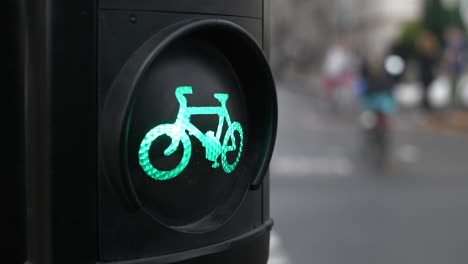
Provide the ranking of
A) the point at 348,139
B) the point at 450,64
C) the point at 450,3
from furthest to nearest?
the point at 450,3
the point at 450,64
the point at 348,139

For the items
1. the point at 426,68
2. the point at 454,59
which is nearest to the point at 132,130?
the point at 454,59

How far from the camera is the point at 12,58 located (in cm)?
204

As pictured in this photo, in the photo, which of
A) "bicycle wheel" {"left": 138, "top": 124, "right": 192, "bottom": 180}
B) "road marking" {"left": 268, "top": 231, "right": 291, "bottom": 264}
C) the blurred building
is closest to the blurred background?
"road marking" {"left": 268, "top": 231, "right": 291, "bottom": 264}

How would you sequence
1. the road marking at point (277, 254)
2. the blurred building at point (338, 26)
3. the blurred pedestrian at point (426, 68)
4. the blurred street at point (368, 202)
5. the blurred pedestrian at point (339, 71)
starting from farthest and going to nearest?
the blurred building at point (338, 26), the blurred pedestrian at point (339, 71), the blurred pedestrian at point (426, 68), the blurred street at point (368, 202), the road marking at point (277, 254)

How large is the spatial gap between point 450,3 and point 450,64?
23351mm

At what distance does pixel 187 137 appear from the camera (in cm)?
196

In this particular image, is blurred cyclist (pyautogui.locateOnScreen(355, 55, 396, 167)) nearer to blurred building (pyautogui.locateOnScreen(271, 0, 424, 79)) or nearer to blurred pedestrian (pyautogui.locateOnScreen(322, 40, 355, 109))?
blurred pedestrian (pyautogui.locateOnScreen(322, 40, 355, 109))

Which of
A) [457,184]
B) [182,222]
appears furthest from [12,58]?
[457,184]

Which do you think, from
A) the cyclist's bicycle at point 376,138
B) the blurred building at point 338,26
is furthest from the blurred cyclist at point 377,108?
the blurred building at point 338,26

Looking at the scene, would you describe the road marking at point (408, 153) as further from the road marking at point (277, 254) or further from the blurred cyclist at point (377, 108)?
the road marking at point (277, 254)

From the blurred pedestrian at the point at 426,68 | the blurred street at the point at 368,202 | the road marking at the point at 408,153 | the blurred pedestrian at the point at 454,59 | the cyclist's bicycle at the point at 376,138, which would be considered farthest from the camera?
the blurred pedestrian at the point at 426,68

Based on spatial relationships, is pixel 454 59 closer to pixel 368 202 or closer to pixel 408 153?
pixel 408 153

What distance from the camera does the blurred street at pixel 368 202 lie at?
6738 mm

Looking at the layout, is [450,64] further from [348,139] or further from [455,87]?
[348,139]
